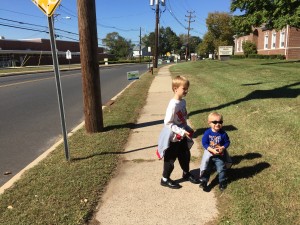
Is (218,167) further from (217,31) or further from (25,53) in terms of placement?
(217,31)

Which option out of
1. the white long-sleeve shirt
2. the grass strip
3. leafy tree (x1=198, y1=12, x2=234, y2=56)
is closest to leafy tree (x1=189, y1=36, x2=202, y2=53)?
leafy tree (x1=198, y1=12, x2=234, y2=56)

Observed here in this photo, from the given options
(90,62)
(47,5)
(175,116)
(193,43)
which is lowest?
(193,43)

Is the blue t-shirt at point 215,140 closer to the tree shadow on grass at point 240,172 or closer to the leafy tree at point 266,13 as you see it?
the tree shadow on grass at point 240,172

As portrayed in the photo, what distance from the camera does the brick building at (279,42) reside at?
3722 cm

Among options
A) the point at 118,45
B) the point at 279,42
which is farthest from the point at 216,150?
the point at 118,45

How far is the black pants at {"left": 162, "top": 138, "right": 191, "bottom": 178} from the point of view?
421 centimetres

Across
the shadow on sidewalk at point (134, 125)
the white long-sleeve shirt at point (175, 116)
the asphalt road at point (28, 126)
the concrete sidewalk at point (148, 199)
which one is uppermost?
the white long-sleeve shirt at point (175, 116)

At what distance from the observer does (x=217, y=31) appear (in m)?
72.7

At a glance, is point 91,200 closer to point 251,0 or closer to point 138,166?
point 138,166

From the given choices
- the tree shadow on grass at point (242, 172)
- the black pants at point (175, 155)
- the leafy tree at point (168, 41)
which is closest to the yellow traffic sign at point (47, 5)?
the black pants at point (175, 155)

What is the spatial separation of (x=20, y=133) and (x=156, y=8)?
35.6 meters

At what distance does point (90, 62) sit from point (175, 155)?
3081 mm

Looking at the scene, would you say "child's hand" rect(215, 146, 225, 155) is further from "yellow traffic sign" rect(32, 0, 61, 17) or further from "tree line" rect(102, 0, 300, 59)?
"tree line" rect(102, 0, 300, 59)

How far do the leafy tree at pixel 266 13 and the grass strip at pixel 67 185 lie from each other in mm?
19055
